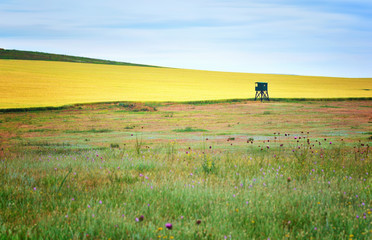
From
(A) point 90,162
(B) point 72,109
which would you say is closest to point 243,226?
(A) point 90,162

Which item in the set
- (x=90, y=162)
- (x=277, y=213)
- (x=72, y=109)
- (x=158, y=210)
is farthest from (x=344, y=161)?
(x=72, y=109)

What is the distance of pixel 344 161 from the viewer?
9133 millimetres

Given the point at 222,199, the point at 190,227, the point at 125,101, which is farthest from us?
the point at 125,101

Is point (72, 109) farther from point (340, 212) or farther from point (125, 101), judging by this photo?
point (340, 212)

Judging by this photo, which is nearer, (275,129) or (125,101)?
(275,129)

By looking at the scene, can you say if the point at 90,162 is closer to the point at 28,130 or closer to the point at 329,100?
the point at 28,130

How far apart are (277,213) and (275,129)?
613 inches

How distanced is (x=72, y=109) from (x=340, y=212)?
28.7 meters

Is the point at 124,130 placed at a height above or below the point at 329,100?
below

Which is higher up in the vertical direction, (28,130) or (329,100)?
(329,100)

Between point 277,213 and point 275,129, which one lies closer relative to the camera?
point 277,213

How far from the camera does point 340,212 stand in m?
5.61

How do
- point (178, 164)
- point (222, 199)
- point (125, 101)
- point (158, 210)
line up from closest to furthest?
point (158, 210), point (222, 199), point (178, 164), point (125, 101)

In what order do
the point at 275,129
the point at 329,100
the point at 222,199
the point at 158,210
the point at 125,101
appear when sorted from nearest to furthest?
1. the point at 158,210
2. the point at 222,199
3. the point at 275,129
4. the point at 125,101
5. the point at 329,100
